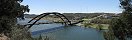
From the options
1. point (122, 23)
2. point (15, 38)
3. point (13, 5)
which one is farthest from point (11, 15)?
point (122, 23)

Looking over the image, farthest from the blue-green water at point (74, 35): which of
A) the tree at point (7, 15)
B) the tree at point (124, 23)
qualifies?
the tree at point (7, 15)

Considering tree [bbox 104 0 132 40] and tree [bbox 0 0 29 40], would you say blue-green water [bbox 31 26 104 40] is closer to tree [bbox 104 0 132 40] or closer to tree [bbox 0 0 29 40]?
tree [bbox 104 0 132 40]

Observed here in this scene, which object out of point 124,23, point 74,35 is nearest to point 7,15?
point 124,23

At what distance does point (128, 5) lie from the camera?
34500 millimetres

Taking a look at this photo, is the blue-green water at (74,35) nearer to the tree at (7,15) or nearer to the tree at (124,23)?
the tree at (124,23)

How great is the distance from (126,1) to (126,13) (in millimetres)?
1554

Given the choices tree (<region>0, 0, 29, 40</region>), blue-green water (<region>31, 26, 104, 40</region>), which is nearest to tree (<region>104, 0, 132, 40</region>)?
tree (<region>0, 0, 29, 40</region>)

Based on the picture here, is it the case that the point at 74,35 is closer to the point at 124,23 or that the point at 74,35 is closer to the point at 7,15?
the point at 124,23

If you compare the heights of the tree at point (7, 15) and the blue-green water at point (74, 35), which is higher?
the tree at point (7, 15)

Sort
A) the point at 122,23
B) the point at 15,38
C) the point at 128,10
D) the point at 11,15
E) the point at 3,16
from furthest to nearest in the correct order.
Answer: the point at 122,23 → the point at 128,10 → the point at 11,15 → the point at 3,16 → the point at 15,38

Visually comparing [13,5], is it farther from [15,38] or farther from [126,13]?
[126,13]

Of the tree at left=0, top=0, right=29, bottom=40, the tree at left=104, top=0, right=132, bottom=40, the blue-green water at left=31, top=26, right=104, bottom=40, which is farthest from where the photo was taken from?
the blue-green water at left=31, top=26, right=104, bottom=40

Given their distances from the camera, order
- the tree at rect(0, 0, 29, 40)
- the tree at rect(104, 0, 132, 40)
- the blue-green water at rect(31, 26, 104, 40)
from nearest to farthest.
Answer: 1. the tree at rect(0, 0, 29, 40)
2. the tree at rect(104, 0, 132, 40)
3. the blue-green water at rect(31, 26, 104, 40)

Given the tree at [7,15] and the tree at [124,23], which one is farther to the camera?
the tree at [124,23]
